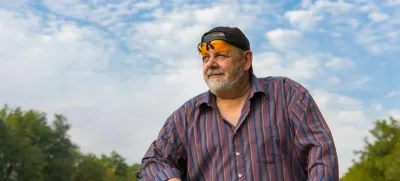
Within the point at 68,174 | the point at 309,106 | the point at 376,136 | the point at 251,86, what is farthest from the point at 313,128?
the point at 68,174

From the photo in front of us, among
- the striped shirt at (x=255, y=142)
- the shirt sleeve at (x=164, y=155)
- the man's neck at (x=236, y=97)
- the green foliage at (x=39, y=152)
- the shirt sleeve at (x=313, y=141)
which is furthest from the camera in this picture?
the green foliage at (x=39, y=152)

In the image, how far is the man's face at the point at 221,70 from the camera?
363cm

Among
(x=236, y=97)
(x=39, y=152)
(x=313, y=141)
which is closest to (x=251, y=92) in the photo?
(x=236, y=97)

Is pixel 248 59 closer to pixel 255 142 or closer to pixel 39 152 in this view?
pixel 255 142

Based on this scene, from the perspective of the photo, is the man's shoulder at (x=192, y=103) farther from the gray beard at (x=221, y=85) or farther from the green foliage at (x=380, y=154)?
the green foliage at (x=380, y=154)

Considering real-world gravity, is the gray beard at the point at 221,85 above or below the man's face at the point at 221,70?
below

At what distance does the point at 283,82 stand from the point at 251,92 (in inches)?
8.8

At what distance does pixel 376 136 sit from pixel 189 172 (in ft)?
92.9

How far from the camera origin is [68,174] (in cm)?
4931

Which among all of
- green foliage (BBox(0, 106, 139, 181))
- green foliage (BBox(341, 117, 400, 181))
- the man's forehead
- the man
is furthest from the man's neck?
green foliage (BBox(0, 106, 139, 181))

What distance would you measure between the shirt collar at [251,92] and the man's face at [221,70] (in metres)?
0.13

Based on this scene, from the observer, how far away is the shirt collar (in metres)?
3.68

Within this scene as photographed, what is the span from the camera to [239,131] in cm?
358

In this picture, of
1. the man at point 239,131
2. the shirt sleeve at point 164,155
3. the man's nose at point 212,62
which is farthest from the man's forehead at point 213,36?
the shirt sleeve at point 164,155
